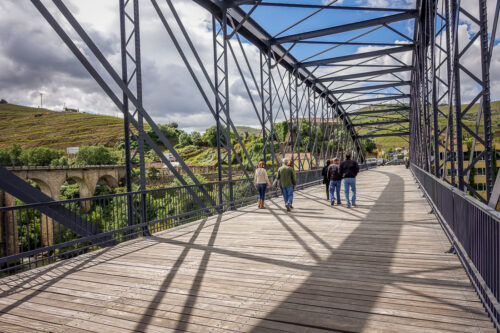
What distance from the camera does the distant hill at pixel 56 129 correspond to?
396 feet

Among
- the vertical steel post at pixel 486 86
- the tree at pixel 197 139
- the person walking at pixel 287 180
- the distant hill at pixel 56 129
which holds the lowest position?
the person walking at pixel 287 180

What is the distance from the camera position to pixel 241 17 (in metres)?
11.6

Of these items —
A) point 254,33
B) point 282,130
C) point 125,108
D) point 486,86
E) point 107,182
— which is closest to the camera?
point 486,86

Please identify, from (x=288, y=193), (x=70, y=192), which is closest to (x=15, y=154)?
(x=70, y=192)

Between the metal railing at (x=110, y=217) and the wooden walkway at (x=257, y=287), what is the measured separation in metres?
0.29

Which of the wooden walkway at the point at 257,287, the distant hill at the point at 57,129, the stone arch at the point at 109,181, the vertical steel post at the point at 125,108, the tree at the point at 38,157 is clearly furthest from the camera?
the distant hill at the point at 57,129

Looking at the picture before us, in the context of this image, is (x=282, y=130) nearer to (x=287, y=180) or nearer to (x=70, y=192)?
(x=70, y=192)

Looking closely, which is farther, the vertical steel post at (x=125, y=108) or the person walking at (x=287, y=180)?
the person walking at (x=287, y=180)

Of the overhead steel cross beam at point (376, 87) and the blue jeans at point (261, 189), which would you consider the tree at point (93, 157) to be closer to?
the overhead steel cross beam at point (376, 87)

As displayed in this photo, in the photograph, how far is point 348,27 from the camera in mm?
13391

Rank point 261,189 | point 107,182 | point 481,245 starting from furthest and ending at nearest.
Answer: point 107,182, point 261,189, point 481,245

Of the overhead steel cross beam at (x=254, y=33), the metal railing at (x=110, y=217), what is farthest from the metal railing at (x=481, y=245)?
the overhead steel cross beam at (x=254, y=33)

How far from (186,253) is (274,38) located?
458 inches

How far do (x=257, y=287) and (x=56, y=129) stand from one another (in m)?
150
